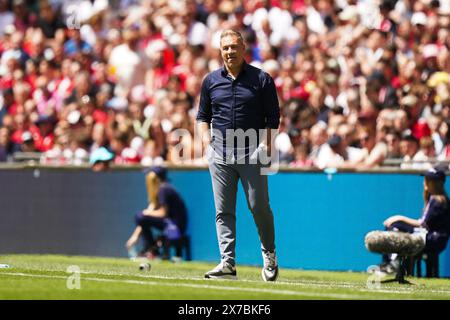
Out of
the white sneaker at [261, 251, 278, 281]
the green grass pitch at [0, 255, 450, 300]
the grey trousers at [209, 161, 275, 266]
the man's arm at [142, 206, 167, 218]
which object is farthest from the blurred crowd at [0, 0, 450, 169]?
the grey trousers at [209, 161, 275, 266]

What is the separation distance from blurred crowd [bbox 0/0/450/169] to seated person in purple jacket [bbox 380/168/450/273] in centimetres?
56

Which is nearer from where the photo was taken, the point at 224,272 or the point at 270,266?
the point at 224,272

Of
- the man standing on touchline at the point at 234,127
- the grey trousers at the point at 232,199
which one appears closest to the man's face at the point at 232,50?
the man standing on touchline at the point at 234,127

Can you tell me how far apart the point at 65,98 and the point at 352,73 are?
6474 millimetres

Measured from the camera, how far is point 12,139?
23656 mm

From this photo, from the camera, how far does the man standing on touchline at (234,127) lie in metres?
13.2

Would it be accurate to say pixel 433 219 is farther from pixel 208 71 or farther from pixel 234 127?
pixel 208 71

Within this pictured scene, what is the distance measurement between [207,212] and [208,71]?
351cm

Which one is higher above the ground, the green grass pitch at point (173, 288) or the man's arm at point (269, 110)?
the man's arm at point (269, 110)

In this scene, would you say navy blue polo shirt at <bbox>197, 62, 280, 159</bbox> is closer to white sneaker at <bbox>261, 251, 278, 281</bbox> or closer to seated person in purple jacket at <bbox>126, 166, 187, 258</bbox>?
white sneaker at <bbox>261, 251, 278, 281</bbox>

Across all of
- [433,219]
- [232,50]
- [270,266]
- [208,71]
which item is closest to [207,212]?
[208,71]

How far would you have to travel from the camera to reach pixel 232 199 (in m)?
13.3

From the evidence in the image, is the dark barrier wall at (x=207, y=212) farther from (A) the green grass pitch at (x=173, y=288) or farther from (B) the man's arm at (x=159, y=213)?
(A) the green grass pitch at (x=173, y=288)

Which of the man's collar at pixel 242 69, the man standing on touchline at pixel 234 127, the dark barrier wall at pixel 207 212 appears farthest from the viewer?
the dark barrier wall at pixel 207 212
